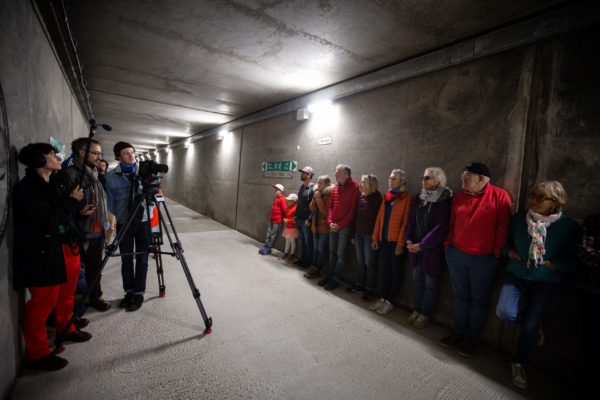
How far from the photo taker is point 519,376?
2.19 metres

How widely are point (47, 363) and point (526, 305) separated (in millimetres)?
3953

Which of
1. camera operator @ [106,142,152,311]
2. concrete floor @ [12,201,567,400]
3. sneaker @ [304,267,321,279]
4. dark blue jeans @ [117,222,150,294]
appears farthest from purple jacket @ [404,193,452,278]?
dark blue jeans @ [117,222,150,294]

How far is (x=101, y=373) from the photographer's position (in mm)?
1978

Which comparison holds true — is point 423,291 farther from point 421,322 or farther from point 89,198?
point 89,198

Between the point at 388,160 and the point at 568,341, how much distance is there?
2535mm

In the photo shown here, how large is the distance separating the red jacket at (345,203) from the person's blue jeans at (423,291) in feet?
3.77

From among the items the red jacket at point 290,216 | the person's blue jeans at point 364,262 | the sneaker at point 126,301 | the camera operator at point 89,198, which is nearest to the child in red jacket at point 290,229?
the red jacket at point 290,216

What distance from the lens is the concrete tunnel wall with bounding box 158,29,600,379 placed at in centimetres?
220

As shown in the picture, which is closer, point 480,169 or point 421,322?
point 480,169

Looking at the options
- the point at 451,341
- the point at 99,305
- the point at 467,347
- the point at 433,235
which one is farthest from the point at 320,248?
the point at 99,305

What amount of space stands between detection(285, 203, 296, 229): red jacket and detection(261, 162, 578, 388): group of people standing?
1143mm

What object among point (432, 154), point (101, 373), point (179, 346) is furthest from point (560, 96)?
point (101, 373)

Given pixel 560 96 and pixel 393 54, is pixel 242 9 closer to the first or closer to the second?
pixel 393 54

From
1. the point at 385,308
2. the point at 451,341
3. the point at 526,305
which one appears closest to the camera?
the point at 526,305
